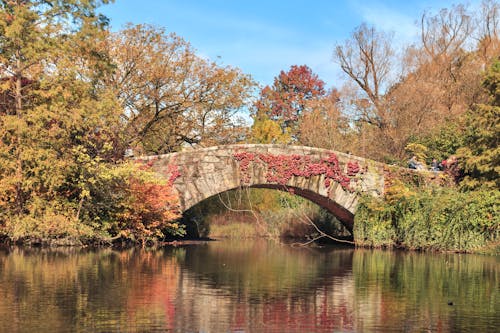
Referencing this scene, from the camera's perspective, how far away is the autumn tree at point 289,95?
54.4m

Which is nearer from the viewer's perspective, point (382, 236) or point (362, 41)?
point (382, 236)

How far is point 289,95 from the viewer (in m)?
57.7

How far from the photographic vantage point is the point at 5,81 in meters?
22.0

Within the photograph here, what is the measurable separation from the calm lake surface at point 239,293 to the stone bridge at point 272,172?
15.4 ft

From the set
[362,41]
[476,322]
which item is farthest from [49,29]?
[362,41]

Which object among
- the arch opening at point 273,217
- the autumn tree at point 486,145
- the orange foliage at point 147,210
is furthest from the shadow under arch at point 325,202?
the autumn tree at point 486,145

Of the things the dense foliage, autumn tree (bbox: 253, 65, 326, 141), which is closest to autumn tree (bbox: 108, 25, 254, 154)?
the dense foliage

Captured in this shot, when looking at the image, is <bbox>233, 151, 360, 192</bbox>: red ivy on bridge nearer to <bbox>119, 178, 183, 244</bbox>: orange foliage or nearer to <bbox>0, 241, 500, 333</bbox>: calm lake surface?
<bbox>119, 178, 183, 244</bbox>: orange foliage

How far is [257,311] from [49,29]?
48.5 ft

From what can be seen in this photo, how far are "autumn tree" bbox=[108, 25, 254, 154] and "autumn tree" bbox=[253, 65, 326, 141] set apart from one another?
1910 cm

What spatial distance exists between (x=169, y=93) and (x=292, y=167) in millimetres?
8327

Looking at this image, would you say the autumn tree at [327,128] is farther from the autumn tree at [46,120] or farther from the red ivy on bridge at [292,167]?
the autumn tree at [46,120]

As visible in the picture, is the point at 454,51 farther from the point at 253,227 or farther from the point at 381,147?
the point at 253,227

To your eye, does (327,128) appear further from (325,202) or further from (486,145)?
(486,145)
